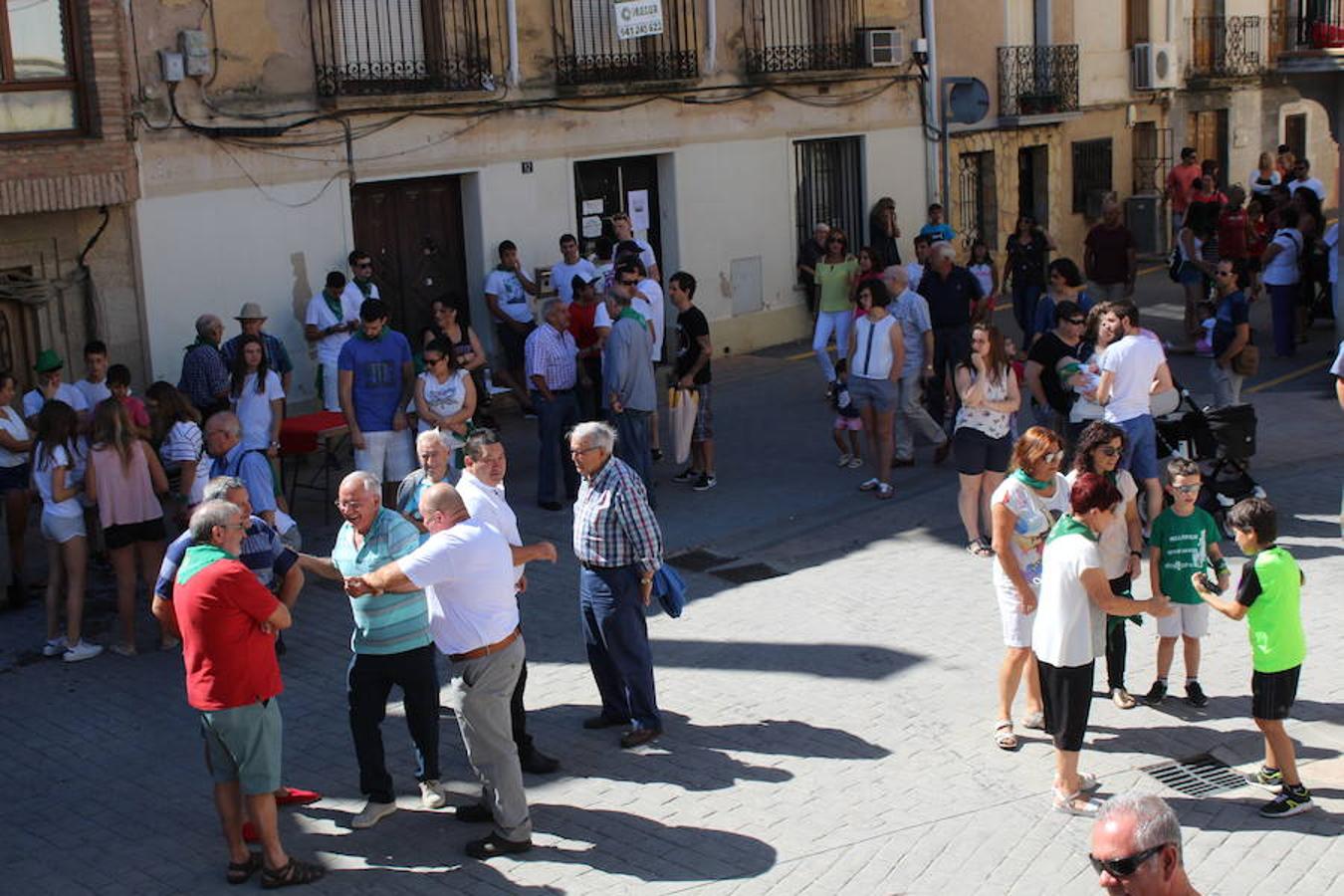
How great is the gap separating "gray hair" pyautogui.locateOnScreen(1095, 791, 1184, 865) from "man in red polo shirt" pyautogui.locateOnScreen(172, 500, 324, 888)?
11.9 feet

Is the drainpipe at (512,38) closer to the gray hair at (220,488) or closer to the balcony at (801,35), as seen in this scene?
the balcony at (801,35)

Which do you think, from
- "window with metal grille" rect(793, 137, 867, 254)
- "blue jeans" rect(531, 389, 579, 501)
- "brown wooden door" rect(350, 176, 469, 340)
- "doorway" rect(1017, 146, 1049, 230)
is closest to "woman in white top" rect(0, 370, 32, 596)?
"blue jeans" rect(531, 389, 579, 501)

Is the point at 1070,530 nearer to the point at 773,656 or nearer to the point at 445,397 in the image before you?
the point at 773,656

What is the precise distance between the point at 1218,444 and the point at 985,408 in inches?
76.8

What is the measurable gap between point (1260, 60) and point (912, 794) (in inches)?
929

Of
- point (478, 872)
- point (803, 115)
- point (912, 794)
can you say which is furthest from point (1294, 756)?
point (803, 115)

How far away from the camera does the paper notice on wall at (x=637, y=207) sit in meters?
18.6

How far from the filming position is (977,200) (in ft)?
77.7

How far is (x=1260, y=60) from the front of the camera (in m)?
28.2

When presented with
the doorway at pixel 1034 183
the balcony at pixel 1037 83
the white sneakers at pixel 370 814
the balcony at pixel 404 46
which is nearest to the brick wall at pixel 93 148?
the balcony at pixel 404 46

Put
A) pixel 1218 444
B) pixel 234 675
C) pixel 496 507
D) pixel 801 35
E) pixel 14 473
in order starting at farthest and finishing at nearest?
pixel 801 35 → pixel 1218 444 → pixel 14 473 → pixel 496 507 → pixel 234 675

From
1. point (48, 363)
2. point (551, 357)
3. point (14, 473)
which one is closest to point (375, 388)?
point (551, 357)

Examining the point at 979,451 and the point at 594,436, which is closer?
the point at 594,436

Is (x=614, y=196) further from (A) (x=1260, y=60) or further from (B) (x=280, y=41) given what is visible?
(A) (x=1260, y=60)
